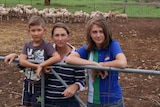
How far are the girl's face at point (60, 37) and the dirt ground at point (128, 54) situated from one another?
1565 millimetres

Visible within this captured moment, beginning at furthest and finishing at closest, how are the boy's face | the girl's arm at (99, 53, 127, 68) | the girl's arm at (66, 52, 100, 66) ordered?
1. the boy's face
2. the girl's arm at (66, 52, 100, 66)
3. the girl's arm at (99, 53, 127, 68)

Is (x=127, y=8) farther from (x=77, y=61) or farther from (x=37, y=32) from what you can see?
(x=77, y=61)

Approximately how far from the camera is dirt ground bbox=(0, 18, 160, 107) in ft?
23.6

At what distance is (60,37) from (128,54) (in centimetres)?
823

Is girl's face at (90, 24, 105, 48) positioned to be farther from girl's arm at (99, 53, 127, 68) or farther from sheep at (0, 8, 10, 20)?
sheep at (0, 8, 10, 20)

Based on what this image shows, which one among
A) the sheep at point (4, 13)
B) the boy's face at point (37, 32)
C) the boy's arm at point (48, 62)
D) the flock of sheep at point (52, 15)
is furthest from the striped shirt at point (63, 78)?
the sheep at point (4, 13)

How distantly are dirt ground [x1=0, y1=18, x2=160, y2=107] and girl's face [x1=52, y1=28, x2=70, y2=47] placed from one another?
5.13ft

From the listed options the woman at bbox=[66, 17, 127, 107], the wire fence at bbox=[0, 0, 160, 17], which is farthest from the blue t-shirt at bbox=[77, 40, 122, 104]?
the wire fence at bbox=[0, 0, 160, 17]

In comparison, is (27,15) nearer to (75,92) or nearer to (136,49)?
(136,49)

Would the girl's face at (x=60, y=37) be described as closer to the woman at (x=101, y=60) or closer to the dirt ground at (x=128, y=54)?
the woman at (x=101, y=60)

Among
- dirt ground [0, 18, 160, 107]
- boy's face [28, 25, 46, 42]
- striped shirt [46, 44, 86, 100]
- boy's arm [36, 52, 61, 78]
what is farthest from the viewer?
dirt ground [0, 18, 160, 107]

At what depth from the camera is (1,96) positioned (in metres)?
7.14

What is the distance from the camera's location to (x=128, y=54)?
1195 centimetres

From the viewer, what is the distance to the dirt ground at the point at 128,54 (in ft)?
23.6
